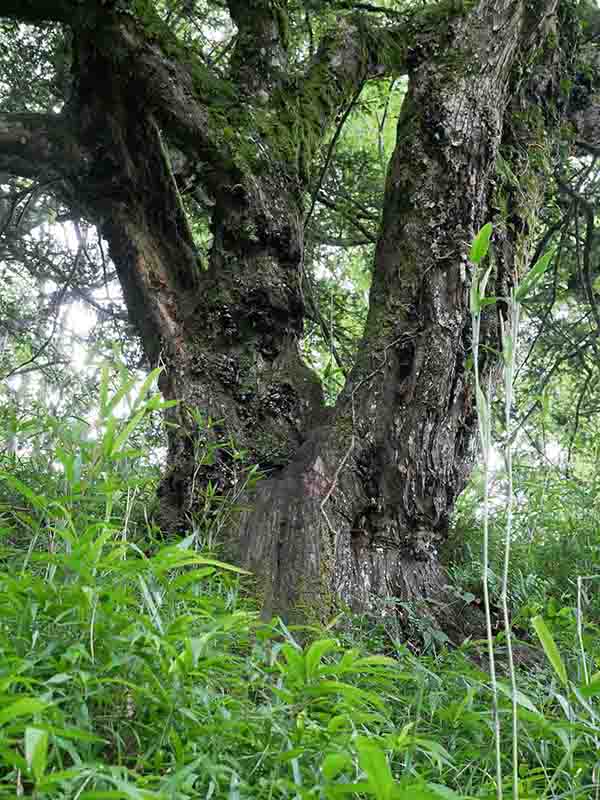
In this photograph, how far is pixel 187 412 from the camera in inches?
129

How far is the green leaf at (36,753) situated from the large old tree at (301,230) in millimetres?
1675

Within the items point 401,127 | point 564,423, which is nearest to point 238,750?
point 401,127

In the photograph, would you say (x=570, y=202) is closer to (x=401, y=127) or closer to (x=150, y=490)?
(x=401, y=127)

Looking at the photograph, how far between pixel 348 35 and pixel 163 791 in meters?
4.39

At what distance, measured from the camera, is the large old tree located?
304 cm

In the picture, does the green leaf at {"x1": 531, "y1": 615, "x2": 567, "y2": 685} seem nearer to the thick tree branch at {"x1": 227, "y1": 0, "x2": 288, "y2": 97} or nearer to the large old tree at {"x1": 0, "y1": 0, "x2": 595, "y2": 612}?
the large old tree at {"x1": 0, "y1": 0, "x2": 595, "y2": 612}

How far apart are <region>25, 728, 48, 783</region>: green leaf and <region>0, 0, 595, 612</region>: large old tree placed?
1.68 m

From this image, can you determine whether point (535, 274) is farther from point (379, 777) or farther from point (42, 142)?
point (42, 142)

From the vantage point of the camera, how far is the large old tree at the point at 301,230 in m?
3.04

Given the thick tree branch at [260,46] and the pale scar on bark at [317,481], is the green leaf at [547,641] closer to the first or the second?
the pale scar on bark at [317,481]

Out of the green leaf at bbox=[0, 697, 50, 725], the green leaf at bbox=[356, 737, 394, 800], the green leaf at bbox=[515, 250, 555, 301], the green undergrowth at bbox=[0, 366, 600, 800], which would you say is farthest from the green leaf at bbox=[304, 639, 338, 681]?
the green leaf at bbox=[515, 250, 555, 301]

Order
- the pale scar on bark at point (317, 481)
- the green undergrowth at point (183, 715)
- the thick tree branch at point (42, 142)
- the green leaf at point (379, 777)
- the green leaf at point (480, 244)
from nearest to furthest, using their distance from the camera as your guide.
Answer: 1. the green leaf at point (379, 777)
2. the green undergrowth at point (183, 715)
3. the green leaf at point (480, 244)
4. the pale scar on bark at point (317, 481)
5. the thick tree branch at point (42, 142)

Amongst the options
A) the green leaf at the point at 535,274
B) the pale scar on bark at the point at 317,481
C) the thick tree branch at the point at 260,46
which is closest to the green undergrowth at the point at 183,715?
the green leaf at the point at 535,274

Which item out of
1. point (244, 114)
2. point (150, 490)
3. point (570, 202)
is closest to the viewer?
point (150, 490)
